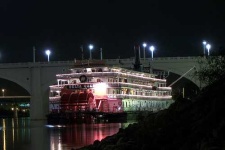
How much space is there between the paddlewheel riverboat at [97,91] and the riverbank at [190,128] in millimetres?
52743

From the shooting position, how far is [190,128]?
43.4 feet

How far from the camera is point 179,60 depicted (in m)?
93.4

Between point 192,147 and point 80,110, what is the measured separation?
56.9m

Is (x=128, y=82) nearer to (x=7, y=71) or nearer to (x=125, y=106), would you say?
(x=125, y=106)

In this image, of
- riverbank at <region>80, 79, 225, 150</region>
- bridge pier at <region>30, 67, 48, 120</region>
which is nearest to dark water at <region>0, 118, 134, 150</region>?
riverbank at <region>80, 79, 225, 150</region>

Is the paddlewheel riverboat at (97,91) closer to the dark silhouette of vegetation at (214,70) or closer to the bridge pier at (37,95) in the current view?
the bridge pier at (37,95)

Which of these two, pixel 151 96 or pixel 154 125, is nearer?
pixel 154 125

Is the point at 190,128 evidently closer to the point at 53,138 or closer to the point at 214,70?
the point at 214,70

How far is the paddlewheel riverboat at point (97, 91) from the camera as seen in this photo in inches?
2741

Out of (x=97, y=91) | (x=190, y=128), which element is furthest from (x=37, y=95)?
(x=190, y=128)

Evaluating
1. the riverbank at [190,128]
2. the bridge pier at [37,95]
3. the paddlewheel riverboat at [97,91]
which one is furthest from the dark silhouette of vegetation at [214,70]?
the bridge pier at [37,95]

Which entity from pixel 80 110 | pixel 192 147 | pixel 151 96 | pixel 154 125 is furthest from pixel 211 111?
pixel 151 96

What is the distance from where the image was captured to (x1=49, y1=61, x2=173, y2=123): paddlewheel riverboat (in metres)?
69.6

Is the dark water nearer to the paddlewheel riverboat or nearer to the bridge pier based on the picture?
the paddlewheel riverboat
